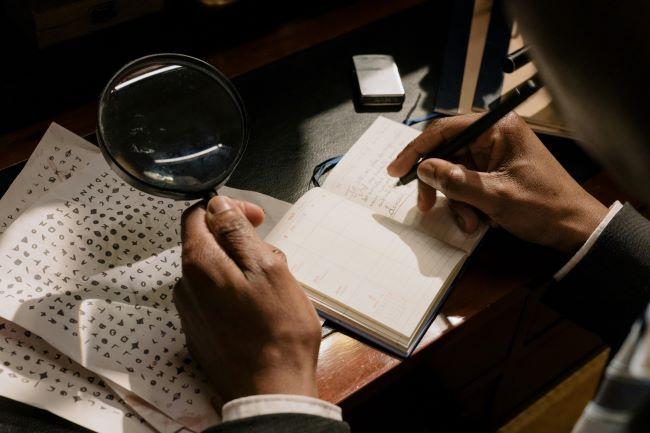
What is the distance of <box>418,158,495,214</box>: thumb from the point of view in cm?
110

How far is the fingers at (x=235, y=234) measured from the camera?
886 mm

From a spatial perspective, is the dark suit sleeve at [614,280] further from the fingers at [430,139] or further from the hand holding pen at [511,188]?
the fingers at [430,139]

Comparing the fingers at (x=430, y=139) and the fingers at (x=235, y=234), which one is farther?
the fingers at (x=430, y=139)

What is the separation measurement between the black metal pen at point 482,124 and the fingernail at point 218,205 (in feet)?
1.27

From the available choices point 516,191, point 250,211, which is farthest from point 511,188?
point 250,211

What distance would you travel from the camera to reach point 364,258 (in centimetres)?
109

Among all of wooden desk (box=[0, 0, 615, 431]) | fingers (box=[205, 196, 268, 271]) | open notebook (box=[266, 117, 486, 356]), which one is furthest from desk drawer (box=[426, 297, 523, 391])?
fingers (box=[205, 196, 268, 271])

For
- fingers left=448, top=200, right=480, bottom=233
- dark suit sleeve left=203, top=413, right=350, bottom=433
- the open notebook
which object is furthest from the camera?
fingers left=448, top=200, right=480, bottom=233

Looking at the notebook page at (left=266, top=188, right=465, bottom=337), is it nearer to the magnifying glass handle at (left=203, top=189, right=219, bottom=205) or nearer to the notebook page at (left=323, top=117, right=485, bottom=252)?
the notebook page at (left=323, top=117, right=485, bottom=252)

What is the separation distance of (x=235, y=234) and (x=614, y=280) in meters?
0.64

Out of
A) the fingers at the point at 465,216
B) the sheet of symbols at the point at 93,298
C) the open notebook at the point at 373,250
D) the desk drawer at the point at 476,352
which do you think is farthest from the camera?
the desk drawer at the point at 476,352

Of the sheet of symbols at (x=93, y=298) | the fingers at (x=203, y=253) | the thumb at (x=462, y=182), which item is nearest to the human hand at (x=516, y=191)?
the thumb at (x=462, y=182)

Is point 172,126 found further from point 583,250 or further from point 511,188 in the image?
point 583,250

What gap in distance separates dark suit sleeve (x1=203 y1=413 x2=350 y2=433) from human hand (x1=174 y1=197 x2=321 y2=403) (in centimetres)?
5
